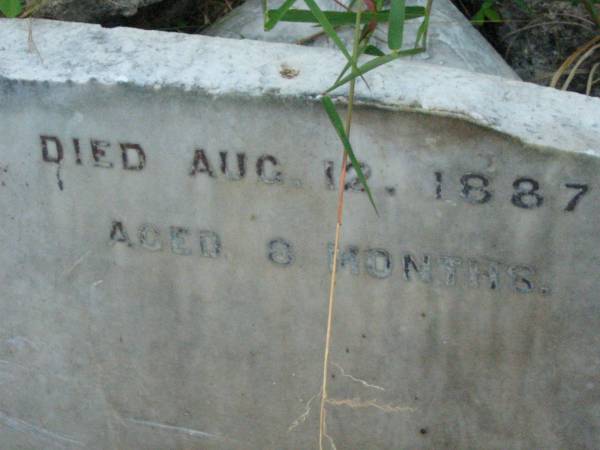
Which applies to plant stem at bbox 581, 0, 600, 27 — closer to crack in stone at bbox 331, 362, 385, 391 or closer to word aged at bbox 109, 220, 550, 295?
word aged at bbox 109, 220, 550, 295

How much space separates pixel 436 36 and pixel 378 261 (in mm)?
354

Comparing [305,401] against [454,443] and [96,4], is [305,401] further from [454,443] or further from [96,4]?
[96,4]

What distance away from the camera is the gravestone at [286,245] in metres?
1.11

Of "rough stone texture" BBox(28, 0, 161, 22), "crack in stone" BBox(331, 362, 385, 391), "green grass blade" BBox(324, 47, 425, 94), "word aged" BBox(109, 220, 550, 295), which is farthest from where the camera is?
"rough stone texture" BBox(28, 0, 161, 22)

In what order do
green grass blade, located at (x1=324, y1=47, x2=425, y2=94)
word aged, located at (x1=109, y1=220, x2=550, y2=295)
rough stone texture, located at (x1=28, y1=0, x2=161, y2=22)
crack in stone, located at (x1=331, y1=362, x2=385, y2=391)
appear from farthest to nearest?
1. rough stone texture, located at (x1=28, y1=0, x2=161, y2=22)
2. crack in stone, located at (x1=331, y1=362, x2=385, y2=391)
3. word aged, located at (x1=109, y1=220, x2=550, y2=295)
4. green grass blade, located at (x1=324, y1=47, x2=425, y2=94)

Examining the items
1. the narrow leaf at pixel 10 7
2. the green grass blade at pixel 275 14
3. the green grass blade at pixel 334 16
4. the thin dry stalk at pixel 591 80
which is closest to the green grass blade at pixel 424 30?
the green grass blade at pixel 334 16

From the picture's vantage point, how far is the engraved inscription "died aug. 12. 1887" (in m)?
1.12

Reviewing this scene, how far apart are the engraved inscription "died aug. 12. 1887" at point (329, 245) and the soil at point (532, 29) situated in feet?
1.07

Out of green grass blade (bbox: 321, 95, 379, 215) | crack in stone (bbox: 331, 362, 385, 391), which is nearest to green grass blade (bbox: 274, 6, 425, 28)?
green grass blade (bbox: 321, 95, 379, 215)

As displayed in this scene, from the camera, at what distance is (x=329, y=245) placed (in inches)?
47.4

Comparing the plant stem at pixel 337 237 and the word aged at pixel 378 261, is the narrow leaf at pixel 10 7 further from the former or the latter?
the plant stem at pixel 337 237

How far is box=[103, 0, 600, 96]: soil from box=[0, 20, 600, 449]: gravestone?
0.97ft

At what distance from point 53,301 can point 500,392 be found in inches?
23.7

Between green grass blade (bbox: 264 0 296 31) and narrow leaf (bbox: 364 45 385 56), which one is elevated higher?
green grass blade (bbox: 264 0 296 31)
